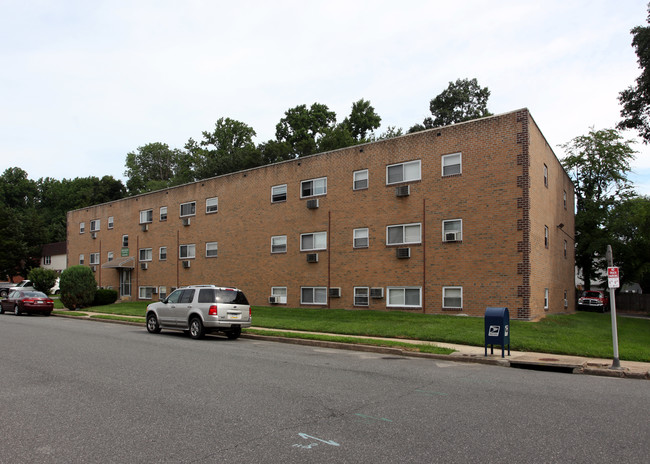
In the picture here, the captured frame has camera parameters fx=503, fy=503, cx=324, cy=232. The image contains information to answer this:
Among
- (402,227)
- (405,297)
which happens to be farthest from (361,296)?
(402,227)

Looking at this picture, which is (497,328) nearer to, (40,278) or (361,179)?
(361,179)

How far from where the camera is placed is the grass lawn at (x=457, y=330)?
13055 millimetres

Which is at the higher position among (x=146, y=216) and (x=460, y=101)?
(x=460, y=101)

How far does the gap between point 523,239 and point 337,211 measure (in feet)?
29.8

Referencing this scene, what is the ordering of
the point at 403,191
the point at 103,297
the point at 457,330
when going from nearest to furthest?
the point at 457,330
the point at 403,191
the point at 103,297

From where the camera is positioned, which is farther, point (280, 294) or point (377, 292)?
point (280, 294)

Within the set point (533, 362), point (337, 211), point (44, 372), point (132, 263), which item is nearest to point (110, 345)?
point (44, 372)

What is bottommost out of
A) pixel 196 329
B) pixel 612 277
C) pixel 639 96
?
pixel 196 329

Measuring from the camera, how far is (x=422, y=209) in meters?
21.9

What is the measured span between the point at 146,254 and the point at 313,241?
1701 centimetres

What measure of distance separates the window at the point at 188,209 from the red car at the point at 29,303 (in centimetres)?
980

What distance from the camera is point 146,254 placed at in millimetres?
37219

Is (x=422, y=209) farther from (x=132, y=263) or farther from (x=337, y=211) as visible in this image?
Answer: (x=132, y=263)

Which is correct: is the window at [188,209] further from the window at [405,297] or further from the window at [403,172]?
the window at [405,297]
